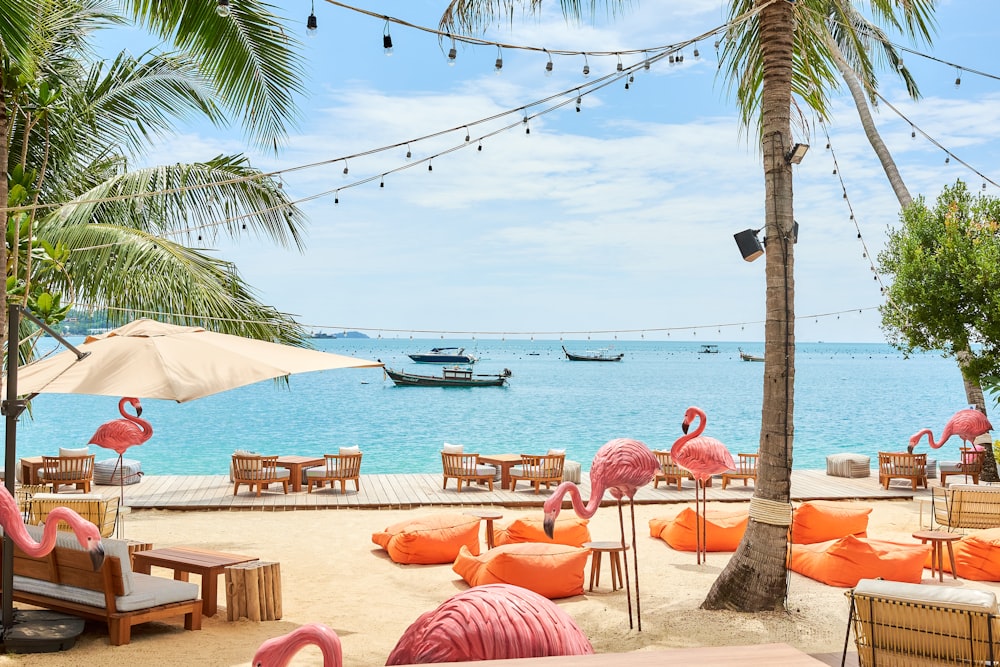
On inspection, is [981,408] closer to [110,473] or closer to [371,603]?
[371,603]

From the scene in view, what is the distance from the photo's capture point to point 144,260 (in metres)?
12.0

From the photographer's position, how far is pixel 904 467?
15.2m

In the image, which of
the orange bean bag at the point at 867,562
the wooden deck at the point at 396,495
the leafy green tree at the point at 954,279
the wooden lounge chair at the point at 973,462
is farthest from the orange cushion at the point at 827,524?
the wooden lounge chair at the point at 973,462

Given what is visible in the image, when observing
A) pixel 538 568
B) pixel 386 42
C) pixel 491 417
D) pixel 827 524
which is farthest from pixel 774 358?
pixel 491 417

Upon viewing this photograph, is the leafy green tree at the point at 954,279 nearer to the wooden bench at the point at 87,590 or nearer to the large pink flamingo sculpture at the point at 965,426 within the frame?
the large pink flamingo sculpture at the point at 965,426

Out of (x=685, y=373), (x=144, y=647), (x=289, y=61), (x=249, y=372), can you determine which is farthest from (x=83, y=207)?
(x=685, y=373)

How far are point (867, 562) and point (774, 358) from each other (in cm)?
271

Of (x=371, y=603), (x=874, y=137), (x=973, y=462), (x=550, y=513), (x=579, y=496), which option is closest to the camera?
(x=550, y=513)

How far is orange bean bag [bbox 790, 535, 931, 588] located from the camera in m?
8.62

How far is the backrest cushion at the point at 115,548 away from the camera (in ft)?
22.0

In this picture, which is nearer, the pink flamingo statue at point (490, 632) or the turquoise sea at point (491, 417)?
the pink flamingo statue at point (490, 632)

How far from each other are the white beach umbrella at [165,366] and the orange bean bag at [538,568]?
234cm

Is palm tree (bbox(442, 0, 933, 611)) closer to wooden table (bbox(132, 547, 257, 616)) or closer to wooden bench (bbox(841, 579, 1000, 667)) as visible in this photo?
wooden bench (bbox(841, 579, 1000, 667))

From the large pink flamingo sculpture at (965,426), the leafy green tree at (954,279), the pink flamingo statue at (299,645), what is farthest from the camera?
the large pink flamingo sculpture at (965,426)
